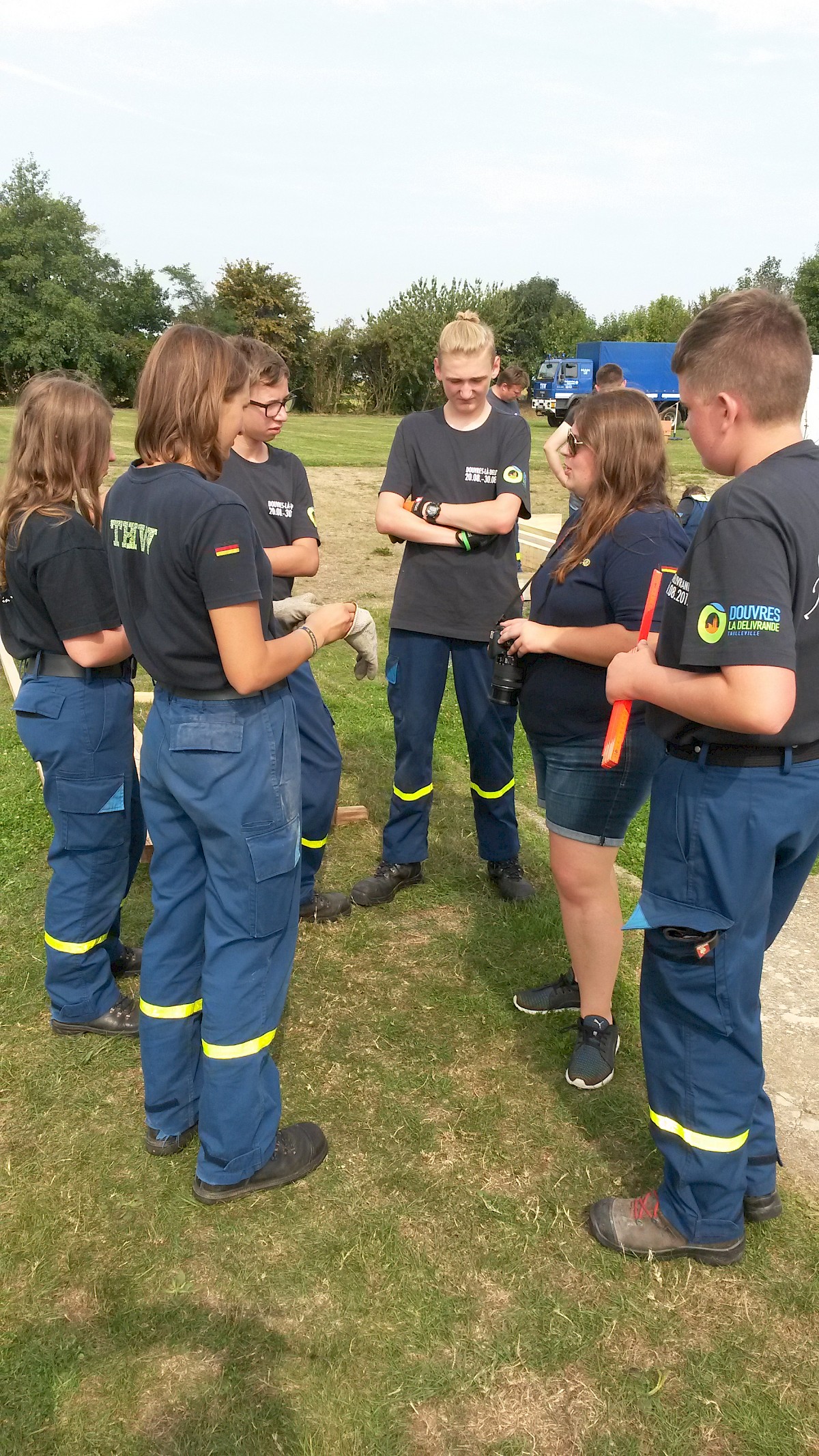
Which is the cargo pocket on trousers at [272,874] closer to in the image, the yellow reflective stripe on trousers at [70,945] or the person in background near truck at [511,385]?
the yellow reflective stripe on trousers at [70,945]

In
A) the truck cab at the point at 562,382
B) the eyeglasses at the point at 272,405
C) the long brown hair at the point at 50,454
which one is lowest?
the long brown hair at the point at 50,454

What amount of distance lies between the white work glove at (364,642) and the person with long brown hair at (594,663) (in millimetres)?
493

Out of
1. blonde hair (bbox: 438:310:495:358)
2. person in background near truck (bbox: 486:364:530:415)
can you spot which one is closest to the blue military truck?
person in background near truck (bbox: 486:364:530:415)

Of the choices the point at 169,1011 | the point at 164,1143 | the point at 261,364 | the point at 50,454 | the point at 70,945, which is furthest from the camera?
the point at 261,364

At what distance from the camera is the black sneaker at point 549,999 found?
3.62 metres

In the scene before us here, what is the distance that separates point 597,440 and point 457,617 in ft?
4.80

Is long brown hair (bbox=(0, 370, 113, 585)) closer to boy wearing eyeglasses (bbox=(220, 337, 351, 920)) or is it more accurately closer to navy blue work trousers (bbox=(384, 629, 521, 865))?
boy wearing eyeglasses (bbox=(220, 337, 351, 920))

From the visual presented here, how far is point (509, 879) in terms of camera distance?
14.7 ft

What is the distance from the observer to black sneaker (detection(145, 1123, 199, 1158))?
2.91m

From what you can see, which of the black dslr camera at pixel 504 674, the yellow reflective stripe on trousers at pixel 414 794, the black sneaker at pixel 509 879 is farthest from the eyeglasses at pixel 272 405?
the black sneaker at pixel 509 879

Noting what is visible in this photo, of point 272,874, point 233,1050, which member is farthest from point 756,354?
point 233,1050

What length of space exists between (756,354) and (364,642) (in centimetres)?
178

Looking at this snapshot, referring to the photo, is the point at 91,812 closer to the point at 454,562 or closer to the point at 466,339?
the point at 454,562

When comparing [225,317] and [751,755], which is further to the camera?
[225,317]
